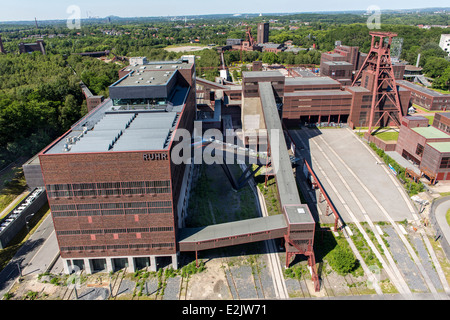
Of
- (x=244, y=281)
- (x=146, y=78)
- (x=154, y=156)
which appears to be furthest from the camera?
(x=146, y=78)

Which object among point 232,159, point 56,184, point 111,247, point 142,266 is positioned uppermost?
point 56,184

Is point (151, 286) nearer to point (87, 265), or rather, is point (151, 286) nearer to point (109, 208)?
point (87, 265)

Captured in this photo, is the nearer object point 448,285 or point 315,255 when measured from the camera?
point 448,285

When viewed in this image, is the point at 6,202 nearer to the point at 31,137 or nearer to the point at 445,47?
the point at 31,137

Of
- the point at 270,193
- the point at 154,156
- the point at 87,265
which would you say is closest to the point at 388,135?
the point at 270,193

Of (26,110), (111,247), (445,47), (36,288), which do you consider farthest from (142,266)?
(445,47)

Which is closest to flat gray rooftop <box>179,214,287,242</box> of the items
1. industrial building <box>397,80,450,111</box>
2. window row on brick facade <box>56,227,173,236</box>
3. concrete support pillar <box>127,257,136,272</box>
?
window row on brick facade <box>56,227,173,236</box>

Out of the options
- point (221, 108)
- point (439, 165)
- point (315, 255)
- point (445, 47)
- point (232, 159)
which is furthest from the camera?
point (445, 47)
